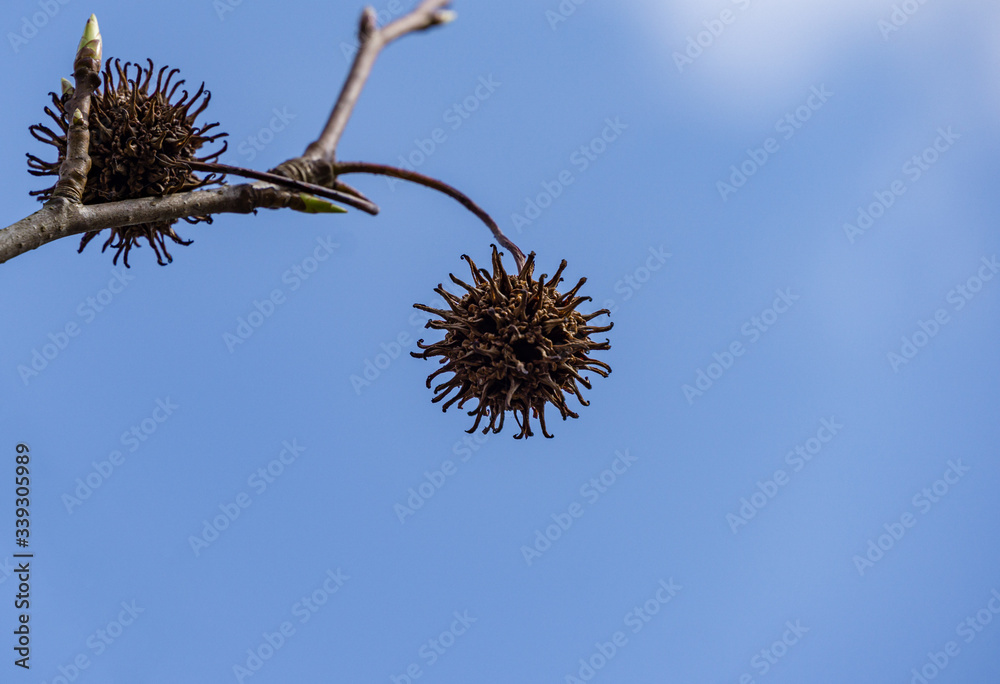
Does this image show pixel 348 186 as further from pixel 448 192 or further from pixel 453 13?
pixel 453 13

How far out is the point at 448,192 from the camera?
325 cm

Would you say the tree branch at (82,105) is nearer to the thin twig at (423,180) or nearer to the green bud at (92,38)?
the green bud at (92,38)

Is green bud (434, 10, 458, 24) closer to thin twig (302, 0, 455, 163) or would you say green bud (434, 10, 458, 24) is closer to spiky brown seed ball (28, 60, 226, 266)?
thin twig (302, 0, 455, 163)

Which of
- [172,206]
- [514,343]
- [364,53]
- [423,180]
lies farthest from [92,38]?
[514,343]

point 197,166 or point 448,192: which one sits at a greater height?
point 448,192

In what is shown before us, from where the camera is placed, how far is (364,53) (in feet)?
10.0

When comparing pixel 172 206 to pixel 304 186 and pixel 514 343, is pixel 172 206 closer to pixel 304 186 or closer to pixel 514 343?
pixel 304 186

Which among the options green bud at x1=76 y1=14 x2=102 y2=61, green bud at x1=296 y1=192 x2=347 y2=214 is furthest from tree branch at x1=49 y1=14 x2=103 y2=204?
green bud at x1=296 y1=192 x2=347 y2=214

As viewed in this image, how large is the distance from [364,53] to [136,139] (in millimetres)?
1118

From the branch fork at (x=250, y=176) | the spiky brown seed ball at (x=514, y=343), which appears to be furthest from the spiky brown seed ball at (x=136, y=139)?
the spiky brown seed ball at (x=514, y=343)

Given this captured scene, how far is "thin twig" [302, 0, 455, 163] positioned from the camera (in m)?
2.85

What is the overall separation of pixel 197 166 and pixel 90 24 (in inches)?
25.5

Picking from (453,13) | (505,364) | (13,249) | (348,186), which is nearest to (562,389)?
(505,364)

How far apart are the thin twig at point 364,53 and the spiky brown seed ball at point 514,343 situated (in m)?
0.83
